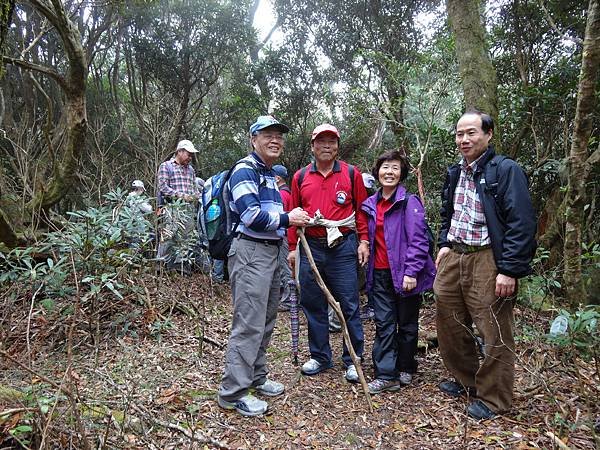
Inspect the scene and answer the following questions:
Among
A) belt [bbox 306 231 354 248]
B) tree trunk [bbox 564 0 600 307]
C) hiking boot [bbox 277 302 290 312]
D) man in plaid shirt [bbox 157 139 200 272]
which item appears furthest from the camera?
hiking boot [bbox 277 302 290 312]

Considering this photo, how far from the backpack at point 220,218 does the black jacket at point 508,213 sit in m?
1.68

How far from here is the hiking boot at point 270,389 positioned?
3.42m

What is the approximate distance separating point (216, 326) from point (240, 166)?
2649 mm

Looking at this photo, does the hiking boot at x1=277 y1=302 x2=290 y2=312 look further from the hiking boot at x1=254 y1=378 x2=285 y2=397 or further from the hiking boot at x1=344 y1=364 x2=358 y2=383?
the hiking boot at x1=254 y1=378 x2=285 y2=397

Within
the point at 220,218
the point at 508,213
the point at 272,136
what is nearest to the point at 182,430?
the point at 220,218

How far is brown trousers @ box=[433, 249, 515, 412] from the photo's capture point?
292 cm

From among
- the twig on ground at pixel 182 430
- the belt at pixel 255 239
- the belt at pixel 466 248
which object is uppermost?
the belt at pixel 255 239

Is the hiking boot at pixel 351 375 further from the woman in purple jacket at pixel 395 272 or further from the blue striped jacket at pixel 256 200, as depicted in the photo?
the blue striped jacket at pixel 256 200

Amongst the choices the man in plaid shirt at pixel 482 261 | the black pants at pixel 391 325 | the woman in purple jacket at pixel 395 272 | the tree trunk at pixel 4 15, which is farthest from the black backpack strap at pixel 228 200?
the tree trunk at pixel 4 15

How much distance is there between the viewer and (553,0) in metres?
6.76

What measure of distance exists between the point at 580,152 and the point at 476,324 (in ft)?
6.79

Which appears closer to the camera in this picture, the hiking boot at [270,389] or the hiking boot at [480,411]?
the hiking boot at [480,411]

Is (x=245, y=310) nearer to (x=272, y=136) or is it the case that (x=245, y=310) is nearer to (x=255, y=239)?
(x=255, y=239)

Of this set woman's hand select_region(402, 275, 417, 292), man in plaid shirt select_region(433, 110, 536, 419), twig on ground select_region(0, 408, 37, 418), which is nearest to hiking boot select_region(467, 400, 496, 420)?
man in plaid shirt select_region(433, 110, 536, 419)
